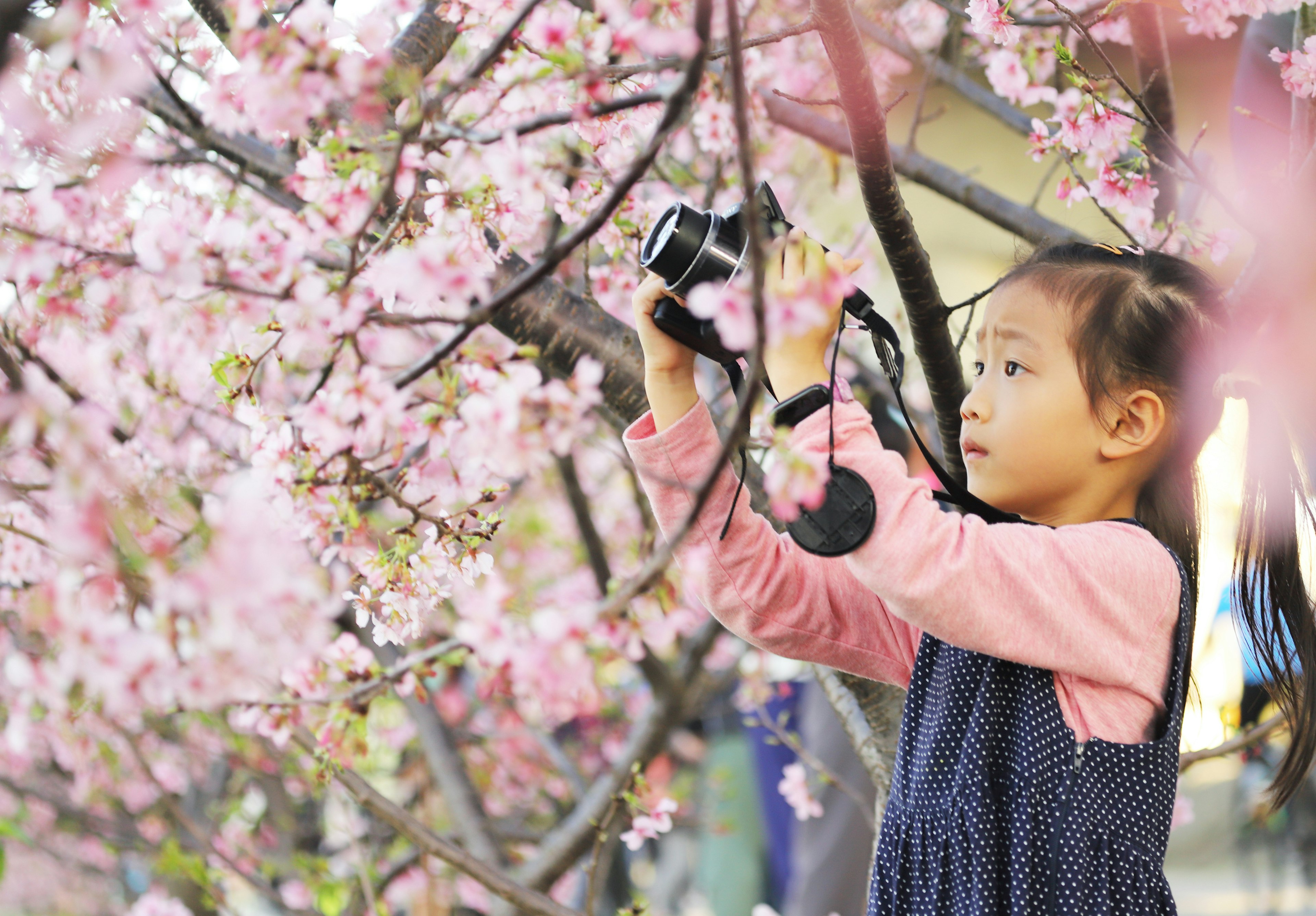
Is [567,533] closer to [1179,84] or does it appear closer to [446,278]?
[1179,84]

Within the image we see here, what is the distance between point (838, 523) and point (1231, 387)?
2.02 ft

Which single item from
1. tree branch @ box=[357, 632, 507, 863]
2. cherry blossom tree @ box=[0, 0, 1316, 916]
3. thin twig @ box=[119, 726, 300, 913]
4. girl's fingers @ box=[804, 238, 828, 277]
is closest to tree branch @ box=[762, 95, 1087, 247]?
cherry blossom tree @ box=[0, 0, 1316, 916]

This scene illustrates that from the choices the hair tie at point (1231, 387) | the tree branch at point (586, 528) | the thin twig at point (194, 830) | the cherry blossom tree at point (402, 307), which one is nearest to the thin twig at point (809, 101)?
the cherry blossom tree at point (402, 307)

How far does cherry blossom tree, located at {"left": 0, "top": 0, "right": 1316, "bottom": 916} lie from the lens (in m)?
0.62

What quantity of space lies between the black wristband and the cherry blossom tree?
174 mm

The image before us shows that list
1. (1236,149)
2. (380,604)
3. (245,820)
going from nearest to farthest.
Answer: (380,604), (1236,149), (245,820)

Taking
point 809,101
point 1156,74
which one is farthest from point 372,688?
point 1156,74

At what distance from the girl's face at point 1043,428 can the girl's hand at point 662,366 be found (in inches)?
12.0

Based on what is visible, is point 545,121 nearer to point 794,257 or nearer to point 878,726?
point 794,257

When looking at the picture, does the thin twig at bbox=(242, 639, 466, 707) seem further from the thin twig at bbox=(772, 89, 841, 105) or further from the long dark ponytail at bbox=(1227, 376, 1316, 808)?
the long dark ponytail at bbox=(1227, 376, 1316, 808)

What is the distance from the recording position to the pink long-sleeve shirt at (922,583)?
834 millimetres

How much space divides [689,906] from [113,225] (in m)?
4.01

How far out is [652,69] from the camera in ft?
2.65

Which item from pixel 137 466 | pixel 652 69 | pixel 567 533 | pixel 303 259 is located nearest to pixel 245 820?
pixel 567 533
